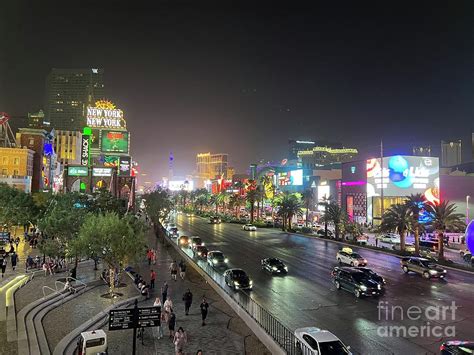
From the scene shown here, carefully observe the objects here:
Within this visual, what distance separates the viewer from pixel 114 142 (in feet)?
469

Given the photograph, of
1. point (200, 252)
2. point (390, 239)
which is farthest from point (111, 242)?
point (390, 239)

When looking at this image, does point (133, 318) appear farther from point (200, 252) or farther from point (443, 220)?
point (443, 220)

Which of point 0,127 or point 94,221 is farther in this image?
point 0,127

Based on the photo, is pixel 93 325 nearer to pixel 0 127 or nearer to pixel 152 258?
pixel 152 258

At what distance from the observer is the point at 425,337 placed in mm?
17516

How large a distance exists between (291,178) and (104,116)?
78.0 meters

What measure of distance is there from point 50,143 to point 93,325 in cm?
9204

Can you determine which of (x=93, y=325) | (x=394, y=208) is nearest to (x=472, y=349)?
(x=93, y=325)

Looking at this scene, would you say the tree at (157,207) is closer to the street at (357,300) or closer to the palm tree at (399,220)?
the street at (357,300)

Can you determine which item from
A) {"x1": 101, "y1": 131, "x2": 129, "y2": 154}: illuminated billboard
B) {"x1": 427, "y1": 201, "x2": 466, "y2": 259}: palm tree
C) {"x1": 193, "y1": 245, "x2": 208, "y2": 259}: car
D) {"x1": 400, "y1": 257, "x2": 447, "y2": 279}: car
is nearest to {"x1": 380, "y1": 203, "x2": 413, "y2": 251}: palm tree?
{"x1": 427, "y1": 201, "x2": 466, "y2": 259}: palm tree

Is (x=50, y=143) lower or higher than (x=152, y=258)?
higher

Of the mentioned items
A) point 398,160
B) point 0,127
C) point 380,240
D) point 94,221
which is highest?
point 0,127

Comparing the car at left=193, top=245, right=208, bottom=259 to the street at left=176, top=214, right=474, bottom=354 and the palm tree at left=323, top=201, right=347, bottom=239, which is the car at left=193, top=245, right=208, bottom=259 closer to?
the street at left=176, top=214, right=474, bottom=354

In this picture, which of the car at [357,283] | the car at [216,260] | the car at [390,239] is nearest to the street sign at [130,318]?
the car at [357,283]
